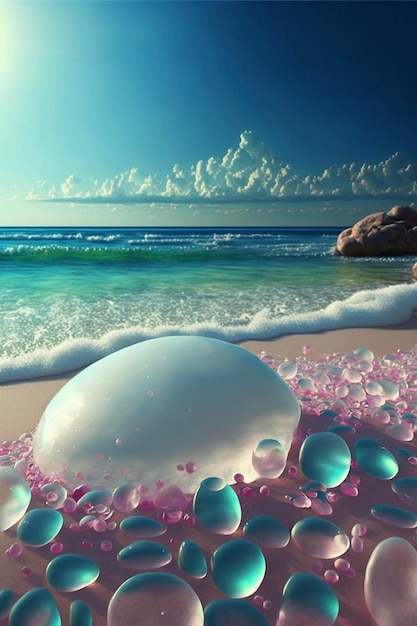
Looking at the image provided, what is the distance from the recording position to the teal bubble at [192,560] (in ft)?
2.75

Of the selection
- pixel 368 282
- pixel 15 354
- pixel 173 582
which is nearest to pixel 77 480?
pixel 173 582

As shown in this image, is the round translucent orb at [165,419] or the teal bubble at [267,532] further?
the round translucent orb at [165,419]

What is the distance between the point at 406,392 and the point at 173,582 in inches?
43.8

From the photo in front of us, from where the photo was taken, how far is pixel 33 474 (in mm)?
1160

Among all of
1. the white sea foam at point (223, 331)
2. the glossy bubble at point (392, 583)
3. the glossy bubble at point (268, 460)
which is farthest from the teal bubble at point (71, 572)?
the white sea foam at point (223, 331)

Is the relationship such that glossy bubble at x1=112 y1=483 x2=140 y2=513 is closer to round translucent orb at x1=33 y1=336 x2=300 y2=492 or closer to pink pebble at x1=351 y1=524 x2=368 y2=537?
round translucent orb at x1=33 y1=336 x2=300 y2=492

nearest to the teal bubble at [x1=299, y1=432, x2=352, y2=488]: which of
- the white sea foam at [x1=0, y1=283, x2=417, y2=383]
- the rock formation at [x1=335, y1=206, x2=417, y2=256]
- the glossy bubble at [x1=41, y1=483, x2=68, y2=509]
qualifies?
the glossy bubble at [x1=41, y1=483, x2=68, y2=509]

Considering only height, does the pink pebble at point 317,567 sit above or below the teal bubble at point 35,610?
above

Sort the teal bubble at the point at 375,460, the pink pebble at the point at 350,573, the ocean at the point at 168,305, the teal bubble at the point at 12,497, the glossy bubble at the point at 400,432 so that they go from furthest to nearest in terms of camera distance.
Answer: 1. the ocean at the point at 168,305
2. the glossy bubble at the point at 400,432
3. the teal bubble at the point at 375,460
4. the teal bubble at the point at 12,497
5. the pink pebble at the point at 350,573

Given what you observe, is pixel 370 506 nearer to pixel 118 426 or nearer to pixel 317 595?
pixel 317 595

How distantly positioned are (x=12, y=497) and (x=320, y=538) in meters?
0.65

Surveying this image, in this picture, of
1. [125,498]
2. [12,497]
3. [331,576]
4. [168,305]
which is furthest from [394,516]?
[168,305]

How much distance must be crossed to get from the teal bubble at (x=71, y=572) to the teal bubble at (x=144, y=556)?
5cm

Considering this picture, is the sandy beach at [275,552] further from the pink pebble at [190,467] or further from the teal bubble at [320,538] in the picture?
the pink pebble at [190,467]
